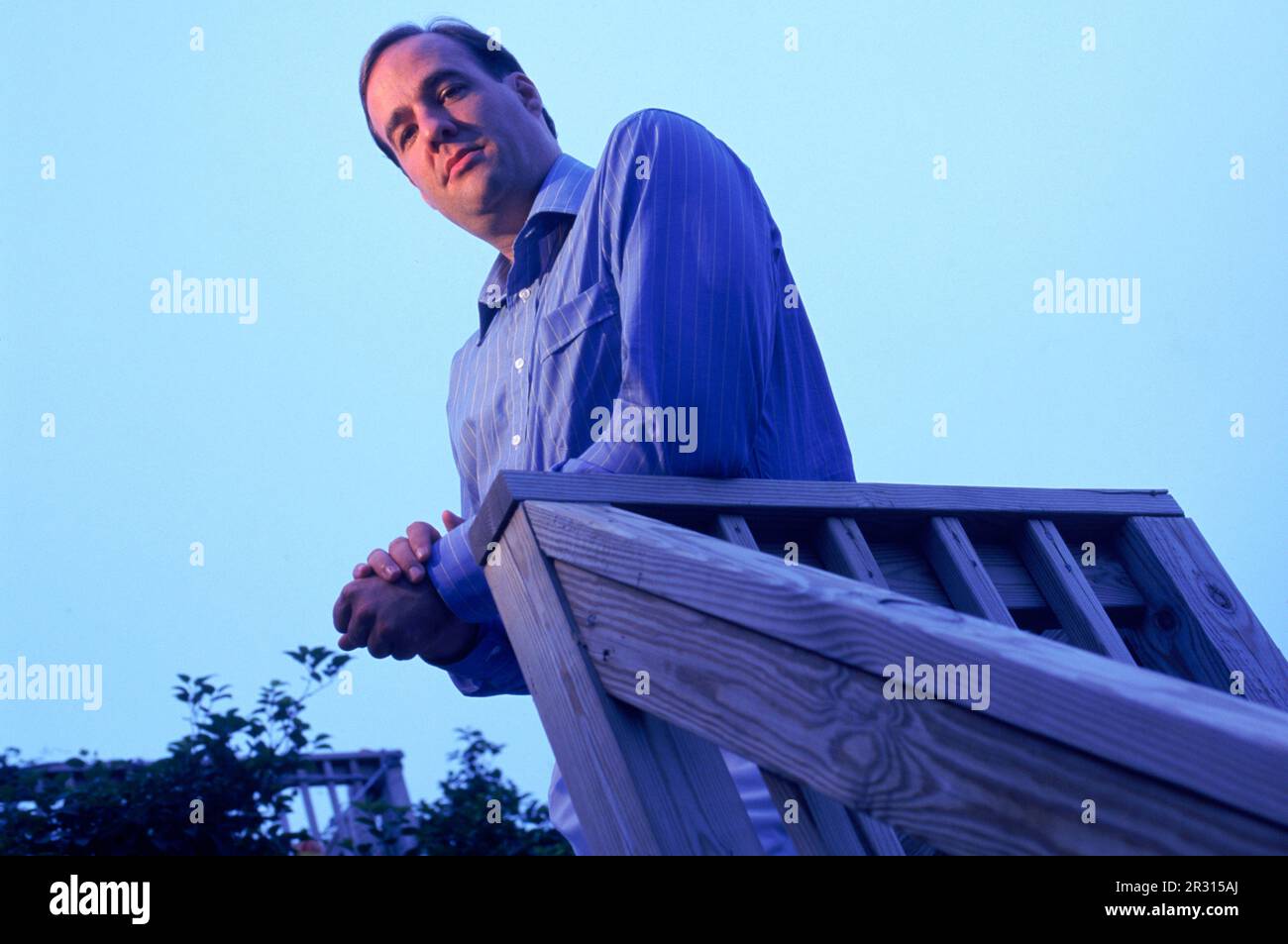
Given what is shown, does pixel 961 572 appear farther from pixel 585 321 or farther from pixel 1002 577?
pixel 585 321

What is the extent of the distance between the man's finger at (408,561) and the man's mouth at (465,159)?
0.76 meters

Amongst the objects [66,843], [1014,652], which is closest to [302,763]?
[66,843]

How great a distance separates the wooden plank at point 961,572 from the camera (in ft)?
4.34

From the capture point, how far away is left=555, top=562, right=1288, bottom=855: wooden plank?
0.62 meters

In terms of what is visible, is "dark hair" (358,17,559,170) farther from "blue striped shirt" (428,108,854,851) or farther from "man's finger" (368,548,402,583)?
"man's finger" (368,548,402,583)

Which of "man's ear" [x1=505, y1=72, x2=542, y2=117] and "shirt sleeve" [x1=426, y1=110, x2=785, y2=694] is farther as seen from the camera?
"man's ear" [x1=505, y1=72, x2=542, y2=117]

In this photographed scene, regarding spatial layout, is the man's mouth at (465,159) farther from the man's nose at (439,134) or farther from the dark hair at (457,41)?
the dark hair at (457,41)

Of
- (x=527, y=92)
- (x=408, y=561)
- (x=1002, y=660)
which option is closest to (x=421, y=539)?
(x=408, y=561)

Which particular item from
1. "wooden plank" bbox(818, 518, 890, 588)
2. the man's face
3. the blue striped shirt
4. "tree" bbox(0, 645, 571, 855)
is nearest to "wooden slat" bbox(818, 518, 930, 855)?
"wooden plank" bbox(818, 518, 890, 588)

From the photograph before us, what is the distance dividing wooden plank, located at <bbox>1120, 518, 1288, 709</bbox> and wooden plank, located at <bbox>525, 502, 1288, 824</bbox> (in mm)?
733

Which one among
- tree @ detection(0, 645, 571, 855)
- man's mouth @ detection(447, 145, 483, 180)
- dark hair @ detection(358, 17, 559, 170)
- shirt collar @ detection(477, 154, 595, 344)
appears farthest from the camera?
tree @ detection(0, 645, 571, 855)

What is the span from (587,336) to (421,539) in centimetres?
34

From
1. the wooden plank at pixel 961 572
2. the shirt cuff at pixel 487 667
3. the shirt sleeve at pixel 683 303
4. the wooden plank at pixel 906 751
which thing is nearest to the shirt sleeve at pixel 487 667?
the shirt cuff at pixel 487 667
